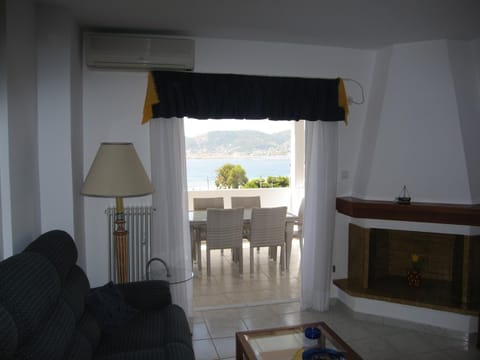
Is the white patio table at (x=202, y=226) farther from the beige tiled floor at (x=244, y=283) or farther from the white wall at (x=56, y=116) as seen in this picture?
the white wall at (x=56, y=116)

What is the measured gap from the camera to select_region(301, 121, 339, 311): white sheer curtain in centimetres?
367

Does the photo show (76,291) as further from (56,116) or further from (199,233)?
(199,233)

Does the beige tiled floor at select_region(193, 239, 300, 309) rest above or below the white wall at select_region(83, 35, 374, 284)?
below

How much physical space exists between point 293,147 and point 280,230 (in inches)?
104

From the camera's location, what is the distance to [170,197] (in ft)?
11.1

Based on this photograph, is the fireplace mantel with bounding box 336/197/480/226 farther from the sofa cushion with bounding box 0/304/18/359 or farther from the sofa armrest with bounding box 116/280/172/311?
the sofa cushion with bounding box 0/304/18/359

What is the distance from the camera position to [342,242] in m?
3.94

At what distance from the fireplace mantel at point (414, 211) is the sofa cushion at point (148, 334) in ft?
6.13

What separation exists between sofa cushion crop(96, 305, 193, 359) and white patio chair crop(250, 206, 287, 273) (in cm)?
210

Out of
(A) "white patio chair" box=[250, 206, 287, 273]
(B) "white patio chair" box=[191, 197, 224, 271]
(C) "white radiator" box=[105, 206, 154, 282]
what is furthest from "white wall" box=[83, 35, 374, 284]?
(A) "white patio chair" box=[250, 206, 287, 273]

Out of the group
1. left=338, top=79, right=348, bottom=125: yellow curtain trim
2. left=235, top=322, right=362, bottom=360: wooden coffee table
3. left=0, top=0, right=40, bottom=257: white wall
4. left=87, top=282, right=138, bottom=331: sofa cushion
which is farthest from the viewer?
left=338, top=79, right=348, bottom=125: yellow curtain trim

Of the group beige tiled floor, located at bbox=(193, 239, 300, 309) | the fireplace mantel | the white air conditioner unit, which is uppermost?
the white air conditioner unit

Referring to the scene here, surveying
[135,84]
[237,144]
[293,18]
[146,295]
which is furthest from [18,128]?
[237,144]

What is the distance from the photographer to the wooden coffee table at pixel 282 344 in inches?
92.8
